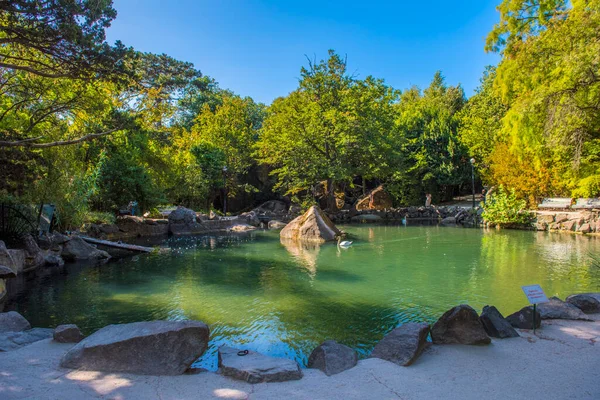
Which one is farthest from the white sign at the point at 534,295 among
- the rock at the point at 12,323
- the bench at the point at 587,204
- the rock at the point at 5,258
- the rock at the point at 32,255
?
the bench at the point at 587,204

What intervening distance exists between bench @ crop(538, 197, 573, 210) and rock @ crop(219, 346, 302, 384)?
1906 centimetres

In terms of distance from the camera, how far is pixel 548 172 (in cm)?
1941

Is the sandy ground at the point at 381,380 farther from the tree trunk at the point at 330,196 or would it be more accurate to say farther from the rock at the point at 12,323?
the tree trunk at the point at 330,196

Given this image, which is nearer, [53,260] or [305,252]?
[53,260]

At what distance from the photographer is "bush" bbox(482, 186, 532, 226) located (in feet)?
62.7

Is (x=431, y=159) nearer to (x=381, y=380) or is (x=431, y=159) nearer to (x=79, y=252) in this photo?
(x=79, y=252)

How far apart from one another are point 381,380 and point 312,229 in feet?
41.0

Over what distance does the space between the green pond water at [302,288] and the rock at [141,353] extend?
0.83m

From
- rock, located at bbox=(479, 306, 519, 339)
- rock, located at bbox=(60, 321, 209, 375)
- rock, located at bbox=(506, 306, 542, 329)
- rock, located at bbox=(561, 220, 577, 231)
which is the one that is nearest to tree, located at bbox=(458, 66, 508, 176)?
rock, located at bbox=(561, 220, 577, 231)

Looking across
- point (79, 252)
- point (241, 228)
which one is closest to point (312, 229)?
point (241, 228)

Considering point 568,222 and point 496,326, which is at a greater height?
point 568,222

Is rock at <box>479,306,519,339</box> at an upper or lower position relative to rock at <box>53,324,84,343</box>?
lower

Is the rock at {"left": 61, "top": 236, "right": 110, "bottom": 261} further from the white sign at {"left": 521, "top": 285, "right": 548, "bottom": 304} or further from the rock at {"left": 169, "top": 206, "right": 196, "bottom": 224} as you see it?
the white sign at {"left": 521, "top": 285, "right": 548, "bottom": 304}

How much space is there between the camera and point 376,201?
2827 cm
